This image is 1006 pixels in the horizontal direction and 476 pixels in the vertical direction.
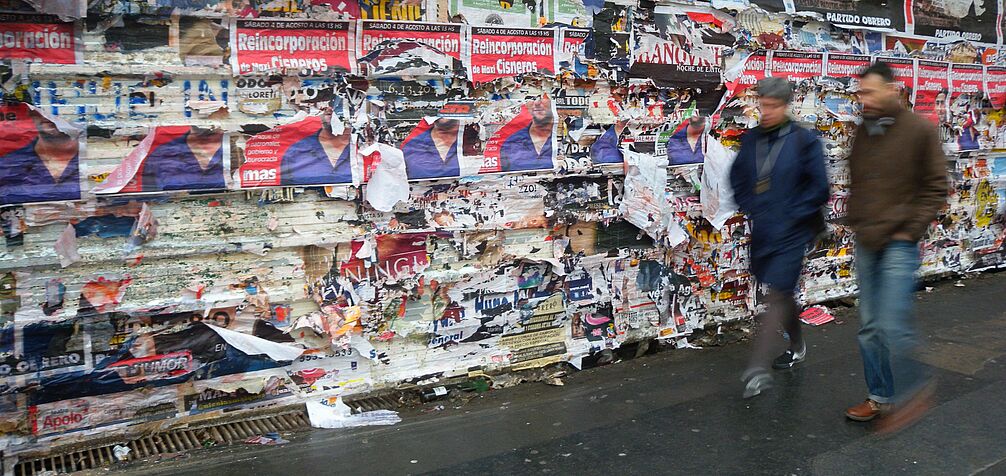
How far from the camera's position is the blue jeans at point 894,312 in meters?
3.75

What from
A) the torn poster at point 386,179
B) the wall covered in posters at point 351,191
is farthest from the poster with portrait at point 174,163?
the torn poster at point 386,179

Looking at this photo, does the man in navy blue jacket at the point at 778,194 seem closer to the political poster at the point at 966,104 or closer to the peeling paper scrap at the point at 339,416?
the peeling paper scrap at the point at 339,416

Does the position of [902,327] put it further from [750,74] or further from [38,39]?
[38,39]

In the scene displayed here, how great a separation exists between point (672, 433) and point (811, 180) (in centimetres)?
159

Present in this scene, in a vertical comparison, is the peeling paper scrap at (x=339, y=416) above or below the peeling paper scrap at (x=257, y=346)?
below

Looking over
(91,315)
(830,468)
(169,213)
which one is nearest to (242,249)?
(169,213)

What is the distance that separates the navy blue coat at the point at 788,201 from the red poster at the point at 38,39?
3563 mm

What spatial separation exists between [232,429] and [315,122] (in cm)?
178

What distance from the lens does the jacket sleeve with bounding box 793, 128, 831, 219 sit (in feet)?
13.4

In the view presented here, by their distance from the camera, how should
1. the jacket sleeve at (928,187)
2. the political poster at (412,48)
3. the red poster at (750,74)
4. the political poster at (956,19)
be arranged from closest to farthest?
the jacket sleeve at (928,187) < the political poster at (412,48) < the red poster at (750,74) < the political poster at (956,19)

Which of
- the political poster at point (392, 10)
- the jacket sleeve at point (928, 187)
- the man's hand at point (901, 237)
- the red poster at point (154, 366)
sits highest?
the political poster at point (392, 10)

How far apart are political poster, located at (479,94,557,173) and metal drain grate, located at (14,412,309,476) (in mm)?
1961

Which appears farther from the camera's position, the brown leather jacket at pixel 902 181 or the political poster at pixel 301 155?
the political poster at pixel 301 155

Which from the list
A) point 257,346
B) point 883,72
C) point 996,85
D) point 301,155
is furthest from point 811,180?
point 996,85
